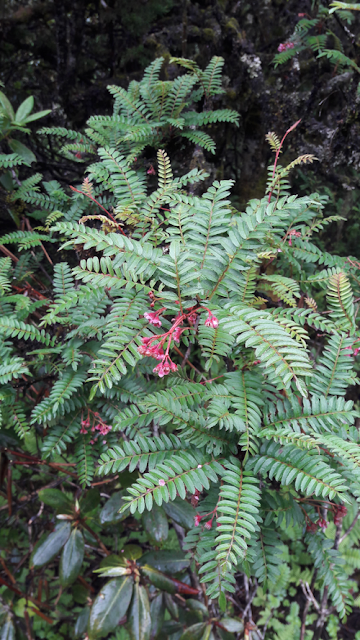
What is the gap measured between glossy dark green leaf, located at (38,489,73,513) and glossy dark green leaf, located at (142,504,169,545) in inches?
14.8

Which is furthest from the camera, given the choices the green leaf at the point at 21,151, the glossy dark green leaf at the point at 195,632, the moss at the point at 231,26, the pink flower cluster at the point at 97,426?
the moss at the point at 231,26

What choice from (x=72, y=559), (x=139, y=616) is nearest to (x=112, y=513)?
(x=72, y=559)

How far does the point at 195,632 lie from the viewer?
1.45 metres

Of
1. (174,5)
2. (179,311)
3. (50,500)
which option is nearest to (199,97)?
(174,5)

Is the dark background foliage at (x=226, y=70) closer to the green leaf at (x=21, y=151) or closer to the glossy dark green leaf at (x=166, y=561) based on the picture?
the green leaf at (x=21, y=151)

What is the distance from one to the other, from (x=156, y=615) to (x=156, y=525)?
397mm

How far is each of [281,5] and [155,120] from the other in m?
1.91

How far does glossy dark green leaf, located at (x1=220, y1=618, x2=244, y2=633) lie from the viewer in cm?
151

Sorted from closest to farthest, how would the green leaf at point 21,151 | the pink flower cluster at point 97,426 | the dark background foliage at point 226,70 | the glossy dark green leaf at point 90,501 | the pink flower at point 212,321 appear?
1. the pink flower at point 212,321
2. the pink flower cluster at point 97,426
3. the glossy dark green leaf at point 90,501
4. the green leaf at point 21,151
5. the dark background foliage at point 226,70

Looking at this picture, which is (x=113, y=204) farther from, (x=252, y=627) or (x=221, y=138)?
(x=252, y=627)

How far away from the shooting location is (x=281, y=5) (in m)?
2.85

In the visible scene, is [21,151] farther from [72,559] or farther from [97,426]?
[72,559]

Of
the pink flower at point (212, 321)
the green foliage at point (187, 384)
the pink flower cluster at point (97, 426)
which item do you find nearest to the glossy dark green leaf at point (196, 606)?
the green foliage at point (187, 384)

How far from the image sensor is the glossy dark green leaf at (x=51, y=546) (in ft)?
4.94
